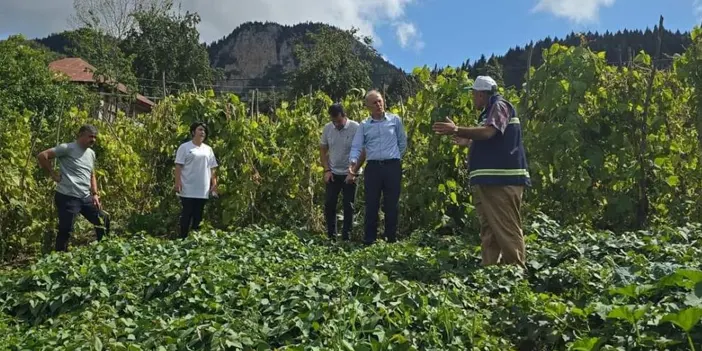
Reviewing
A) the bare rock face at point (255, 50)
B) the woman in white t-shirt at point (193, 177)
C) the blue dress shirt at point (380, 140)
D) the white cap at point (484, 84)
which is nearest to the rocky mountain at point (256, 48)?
the bare rock face at point (255, 50)

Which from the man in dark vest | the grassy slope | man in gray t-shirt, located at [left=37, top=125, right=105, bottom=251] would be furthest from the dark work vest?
man in gray t-shirt, located at [left=37, top=125, right=105, bottom=251]

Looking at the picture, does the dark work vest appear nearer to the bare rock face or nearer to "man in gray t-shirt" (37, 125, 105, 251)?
"man in gray t-shirt" (37, 125, 105, 251)

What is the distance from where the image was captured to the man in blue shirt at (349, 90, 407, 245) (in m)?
5.70

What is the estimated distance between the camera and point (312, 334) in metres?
2.86

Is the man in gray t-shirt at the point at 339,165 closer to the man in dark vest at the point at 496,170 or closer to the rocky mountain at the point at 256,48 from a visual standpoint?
the man in dark vest at the point at 496,170

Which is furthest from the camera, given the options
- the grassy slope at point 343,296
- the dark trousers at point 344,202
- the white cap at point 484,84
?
the dark trousers at point 344,202

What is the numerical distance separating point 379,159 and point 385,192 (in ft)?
1.03

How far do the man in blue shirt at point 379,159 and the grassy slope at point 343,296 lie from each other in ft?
2.67

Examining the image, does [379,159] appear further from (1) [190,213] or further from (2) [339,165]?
(1) [190,213]

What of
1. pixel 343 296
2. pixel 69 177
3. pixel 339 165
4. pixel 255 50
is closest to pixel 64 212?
pixel 69 177

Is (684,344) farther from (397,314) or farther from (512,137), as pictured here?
(512,137)

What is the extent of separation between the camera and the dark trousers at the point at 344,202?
20.1ft

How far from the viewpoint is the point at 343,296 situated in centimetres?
320

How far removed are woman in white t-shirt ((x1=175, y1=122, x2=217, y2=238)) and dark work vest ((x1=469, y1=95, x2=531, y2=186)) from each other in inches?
116
